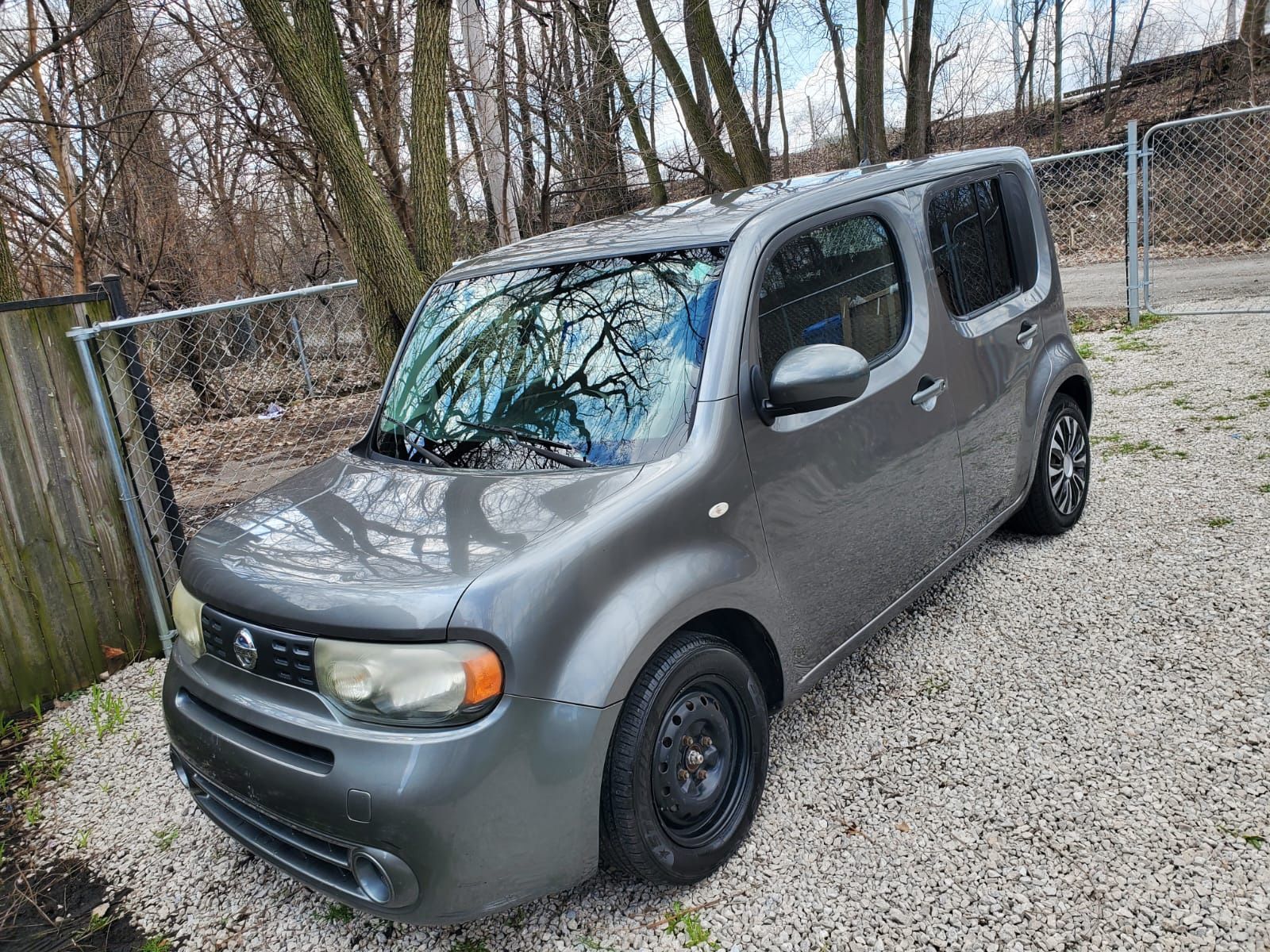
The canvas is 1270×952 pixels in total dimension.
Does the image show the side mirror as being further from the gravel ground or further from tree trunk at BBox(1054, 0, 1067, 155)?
tree trunk at BBox(1054, 0, 1067, 155)

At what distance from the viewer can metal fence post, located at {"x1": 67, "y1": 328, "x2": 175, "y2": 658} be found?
4070 mm

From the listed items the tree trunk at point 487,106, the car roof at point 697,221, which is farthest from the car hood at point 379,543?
the tree trunk at point 487,106

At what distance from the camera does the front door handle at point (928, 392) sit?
3.15 m

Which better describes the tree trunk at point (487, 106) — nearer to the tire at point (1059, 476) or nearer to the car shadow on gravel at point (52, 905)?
the tire at point (1059, 476)

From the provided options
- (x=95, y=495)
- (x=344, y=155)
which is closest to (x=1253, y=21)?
(x=344, y=155)

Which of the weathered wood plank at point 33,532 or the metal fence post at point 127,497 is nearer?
the weathered wood plank at point 33,532

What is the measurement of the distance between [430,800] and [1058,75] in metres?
26.0

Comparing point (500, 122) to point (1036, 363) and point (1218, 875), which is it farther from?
point (1218, 875)

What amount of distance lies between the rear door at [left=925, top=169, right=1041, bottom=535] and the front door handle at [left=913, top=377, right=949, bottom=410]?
0.10 metres

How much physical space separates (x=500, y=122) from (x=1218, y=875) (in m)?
8.59

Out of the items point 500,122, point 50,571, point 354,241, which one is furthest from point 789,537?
point 500,122

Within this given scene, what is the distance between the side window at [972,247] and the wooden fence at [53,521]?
12.9 ft

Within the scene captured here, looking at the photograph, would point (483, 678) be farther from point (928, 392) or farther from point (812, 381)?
point (928, 392)

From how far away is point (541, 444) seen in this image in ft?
8.66
